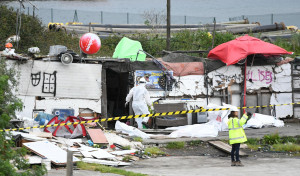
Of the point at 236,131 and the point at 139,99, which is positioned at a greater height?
the point at 139,99

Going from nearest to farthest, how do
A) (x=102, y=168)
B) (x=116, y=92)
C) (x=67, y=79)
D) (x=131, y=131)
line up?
(x=102, y=168) < (x=131, y=131) < (x=67, y=79) < (x=116, y=92)

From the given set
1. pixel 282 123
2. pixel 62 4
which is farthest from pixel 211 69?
pixel 62 4

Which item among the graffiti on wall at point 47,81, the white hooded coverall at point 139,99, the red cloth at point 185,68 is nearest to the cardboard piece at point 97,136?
the white hooded coverall at point 139,99

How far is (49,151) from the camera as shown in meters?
12.9

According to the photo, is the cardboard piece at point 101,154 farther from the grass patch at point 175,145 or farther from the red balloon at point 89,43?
the red balloon at point 89,43

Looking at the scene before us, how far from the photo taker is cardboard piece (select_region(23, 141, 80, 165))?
12.5m

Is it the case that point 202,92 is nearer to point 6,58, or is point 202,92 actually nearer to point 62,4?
point 6,58

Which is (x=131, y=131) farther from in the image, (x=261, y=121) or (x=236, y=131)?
(x=261, y=121)

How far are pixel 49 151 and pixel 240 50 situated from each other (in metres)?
9.91

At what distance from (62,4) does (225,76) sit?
64693 millimetres

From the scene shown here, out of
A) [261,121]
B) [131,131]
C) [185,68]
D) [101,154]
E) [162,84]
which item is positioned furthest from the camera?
[185,68]

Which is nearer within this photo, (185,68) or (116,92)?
(185,68)

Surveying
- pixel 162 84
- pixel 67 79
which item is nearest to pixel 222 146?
pixel 162 84

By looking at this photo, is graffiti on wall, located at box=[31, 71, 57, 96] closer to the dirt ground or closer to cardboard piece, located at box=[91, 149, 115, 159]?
the dirt ground
